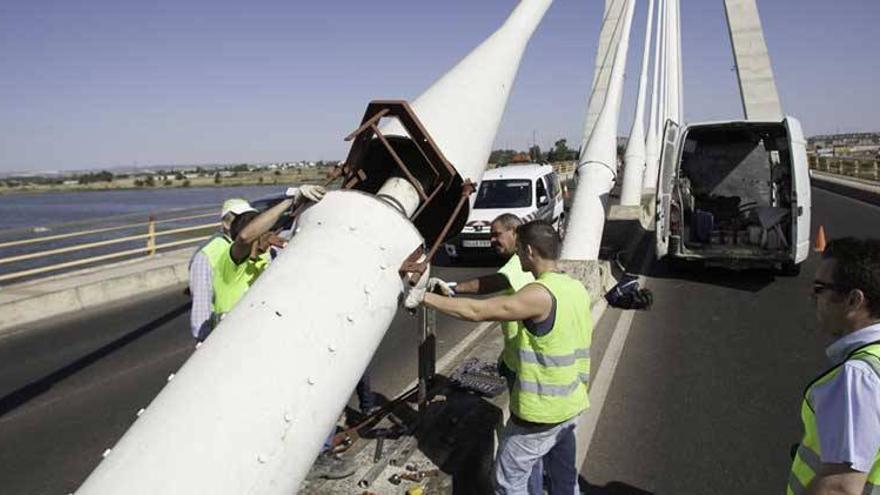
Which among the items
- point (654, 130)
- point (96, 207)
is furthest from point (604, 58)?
point (96, 207)

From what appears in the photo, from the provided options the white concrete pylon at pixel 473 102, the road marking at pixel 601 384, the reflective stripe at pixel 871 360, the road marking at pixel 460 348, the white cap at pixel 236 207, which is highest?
the white concrete pylon at pixel 473 102

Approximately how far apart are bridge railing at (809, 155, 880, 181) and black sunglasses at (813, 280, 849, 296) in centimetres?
3257

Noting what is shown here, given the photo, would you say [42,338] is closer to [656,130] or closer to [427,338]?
[427,338]

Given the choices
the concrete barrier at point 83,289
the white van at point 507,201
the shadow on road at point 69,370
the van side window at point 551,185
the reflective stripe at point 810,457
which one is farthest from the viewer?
the van side window at point 551,185

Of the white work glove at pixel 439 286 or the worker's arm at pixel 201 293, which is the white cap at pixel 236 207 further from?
the white work glove at pixel 439 286

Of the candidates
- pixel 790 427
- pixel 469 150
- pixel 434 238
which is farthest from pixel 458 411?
pixel 790 427

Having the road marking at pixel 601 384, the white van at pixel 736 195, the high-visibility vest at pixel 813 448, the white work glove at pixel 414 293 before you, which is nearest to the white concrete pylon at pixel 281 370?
the white work glove at pixel 414 293

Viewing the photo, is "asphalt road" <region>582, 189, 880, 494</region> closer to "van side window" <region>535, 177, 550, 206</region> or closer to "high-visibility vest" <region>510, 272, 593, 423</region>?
"high-visibility vest" <region>510, 272, 593, 423</region>

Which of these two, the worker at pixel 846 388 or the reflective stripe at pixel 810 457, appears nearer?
the worker at pixel 846 388

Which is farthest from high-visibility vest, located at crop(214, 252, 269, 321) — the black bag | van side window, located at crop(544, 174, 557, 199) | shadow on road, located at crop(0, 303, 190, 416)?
van side window, located at crop(544, 174, 557, 199)

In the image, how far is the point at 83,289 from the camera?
9.80 meters

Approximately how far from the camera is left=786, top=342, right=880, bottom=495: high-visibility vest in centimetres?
178

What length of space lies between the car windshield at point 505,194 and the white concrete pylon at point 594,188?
2.65 metres

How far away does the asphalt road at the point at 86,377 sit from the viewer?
4.63m
